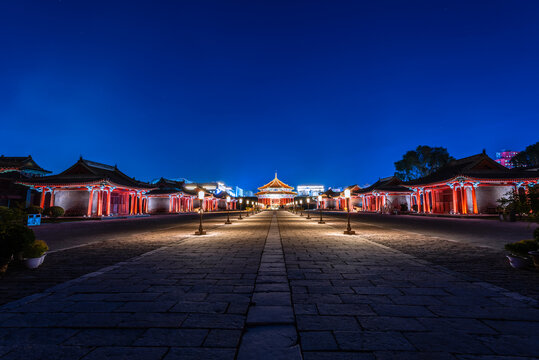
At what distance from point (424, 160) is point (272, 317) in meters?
59.1

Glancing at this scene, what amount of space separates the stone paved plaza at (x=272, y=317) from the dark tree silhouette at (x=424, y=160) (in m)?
54.7

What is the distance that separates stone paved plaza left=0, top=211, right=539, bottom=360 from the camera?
2129mm

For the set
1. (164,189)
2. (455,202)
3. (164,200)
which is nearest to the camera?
(455,202)

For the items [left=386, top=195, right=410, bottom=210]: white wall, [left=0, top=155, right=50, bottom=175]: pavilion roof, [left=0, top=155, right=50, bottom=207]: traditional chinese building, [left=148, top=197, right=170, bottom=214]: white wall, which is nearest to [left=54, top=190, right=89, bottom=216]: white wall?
[left=0, top=155, right=50, bottom=207]: traditional chinese building

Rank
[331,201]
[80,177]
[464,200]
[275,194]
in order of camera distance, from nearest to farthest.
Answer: [464,200]
[80,177]
[331,201]
[275,194]

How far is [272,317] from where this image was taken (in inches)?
108

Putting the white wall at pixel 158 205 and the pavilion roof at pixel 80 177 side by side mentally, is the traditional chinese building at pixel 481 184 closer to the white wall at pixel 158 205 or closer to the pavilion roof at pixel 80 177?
the pavilion roof at pixel 80 177

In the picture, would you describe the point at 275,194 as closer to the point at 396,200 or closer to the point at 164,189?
the point at 164,189

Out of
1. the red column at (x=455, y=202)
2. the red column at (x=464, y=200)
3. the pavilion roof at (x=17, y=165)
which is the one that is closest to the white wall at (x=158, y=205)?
the pavilion roof at (x=17, y=165)

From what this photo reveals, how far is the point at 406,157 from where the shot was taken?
5512 centimetres

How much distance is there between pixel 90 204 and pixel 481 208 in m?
39.9

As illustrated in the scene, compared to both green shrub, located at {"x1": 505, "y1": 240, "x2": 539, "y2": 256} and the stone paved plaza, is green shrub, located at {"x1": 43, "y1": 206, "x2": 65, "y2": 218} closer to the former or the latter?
the stone paved plaza

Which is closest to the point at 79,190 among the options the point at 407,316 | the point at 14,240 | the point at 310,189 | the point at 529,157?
the point at 14,240

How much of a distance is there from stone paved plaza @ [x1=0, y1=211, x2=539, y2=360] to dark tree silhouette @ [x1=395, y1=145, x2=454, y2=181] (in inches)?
2152
